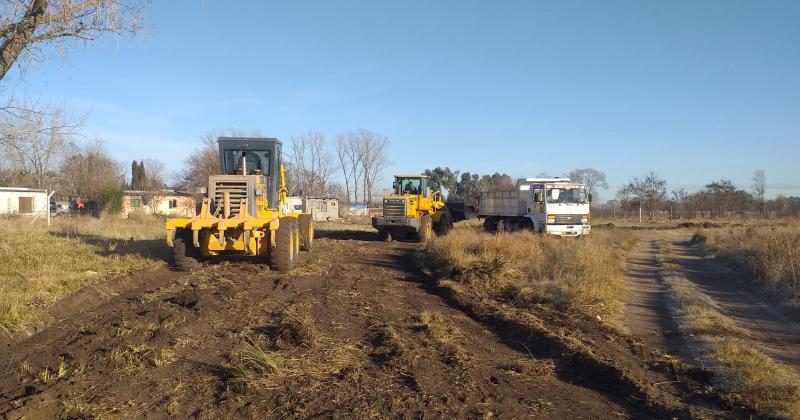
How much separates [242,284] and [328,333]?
169 inches

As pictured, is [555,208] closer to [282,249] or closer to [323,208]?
[282,249]

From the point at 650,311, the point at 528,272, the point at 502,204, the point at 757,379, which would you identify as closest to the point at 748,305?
the point at 650,311

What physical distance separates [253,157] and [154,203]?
35302mm

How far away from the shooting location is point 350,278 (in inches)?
474

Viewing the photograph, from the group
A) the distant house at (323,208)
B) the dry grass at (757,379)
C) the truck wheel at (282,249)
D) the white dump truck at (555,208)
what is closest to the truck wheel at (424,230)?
the white dump truck at (555,208)

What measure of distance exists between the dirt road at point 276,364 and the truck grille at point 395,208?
42.2 feet

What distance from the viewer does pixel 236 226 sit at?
1130 centimetres

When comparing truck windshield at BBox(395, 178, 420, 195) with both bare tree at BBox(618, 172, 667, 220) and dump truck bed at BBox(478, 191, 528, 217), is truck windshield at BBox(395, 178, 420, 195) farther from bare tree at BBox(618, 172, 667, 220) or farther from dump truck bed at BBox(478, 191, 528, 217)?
bare tree at BBox(618, 172, 667, 220)

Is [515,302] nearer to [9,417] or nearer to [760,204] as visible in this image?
[9,417]

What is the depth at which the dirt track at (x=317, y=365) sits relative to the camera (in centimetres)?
465

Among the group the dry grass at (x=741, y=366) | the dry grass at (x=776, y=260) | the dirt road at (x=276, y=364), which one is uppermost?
the dry grass at (x=776, y=260)

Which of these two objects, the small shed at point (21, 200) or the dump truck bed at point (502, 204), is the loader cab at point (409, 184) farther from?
the small shed at point (21, 200)

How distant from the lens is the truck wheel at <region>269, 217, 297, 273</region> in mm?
12000

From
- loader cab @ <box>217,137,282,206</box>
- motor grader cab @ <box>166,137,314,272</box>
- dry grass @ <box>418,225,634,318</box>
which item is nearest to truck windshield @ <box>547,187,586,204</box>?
dry grass @ <box>418,225,634,318</box>
